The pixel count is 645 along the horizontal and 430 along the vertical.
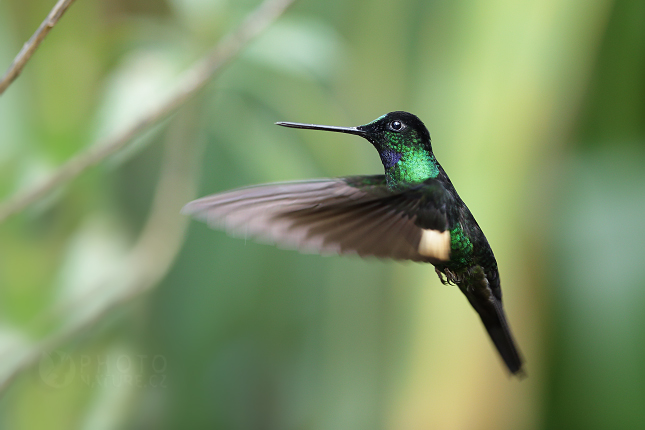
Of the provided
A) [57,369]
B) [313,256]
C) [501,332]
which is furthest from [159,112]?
[313,256]

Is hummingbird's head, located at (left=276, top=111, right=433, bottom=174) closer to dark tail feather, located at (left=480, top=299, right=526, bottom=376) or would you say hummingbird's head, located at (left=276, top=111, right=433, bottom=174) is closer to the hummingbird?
the hummingbird

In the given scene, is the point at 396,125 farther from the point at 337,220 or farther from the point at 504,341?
the point at 504,341

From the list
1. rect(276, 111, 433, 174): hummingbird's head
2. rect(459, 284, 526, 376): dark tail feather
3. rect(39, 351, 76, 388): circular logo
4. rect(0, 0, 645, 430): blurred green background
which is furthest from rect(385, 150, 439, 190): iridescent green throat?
rect(39, 351, 76, 388): circular logo

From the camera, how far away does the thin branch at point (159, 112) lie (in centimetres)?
46

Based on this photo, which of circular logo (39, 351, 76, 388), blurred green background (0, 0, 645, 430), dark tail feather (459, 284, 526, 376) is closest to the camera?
dark tail feather (459, 284, 526, 376)

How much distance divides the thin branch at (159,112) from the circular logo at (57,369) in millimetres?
501

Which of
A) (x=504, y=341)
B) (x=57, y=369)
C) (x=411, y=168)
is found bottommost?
(x=57, y=369)

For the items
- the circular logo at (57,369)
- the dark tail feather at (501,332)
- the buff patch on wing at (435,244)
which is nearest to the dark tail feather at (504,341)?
the dark tail feather at (501,332)

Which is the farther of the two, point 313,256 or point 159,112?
point 313,256

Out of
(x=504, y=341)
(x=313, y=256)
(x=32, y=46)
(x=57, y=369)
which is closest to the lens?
(x=32, y=46)

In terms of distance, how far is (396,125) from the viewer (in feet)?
1.14

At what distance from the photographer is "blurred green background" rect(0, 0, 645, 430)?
0.80m

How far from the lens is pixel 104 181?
1067 mm

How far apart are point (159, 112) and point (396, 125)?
8.4 inches
